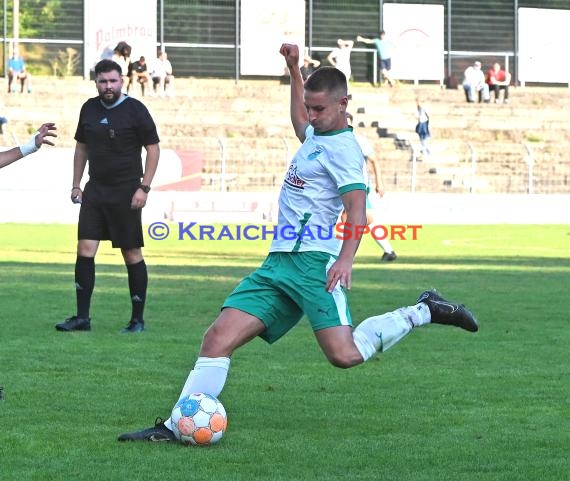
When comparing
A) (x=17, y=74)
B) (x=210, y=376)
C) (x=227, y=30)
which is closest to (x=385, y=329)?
(x=210, y=376)

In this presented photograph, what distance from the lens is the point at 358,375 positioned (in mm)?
9172

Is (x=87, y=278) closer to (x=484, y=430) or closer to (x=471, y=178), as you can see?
(x=484, y=430)

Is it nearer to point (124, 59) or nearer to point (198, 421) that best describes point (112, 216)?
point (198, 421)

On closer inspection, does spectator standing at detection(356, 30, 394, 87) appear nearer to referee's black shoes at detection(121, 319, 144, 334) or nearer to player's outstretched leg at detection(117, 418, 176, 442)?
referee's black shoes at detection(121, 319, 144, 334)

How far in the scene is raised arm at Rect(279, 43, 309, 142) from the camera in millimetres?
7664

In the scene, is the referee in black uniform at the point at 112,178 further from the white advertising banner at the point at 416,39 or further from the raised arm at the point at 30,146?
the white advertising banner at the point at 416,39

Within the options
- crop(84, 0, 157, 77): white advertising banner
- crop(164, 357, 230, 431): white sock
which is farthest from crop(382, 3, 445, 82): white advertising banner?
crop(164, 357, 230, 431): white sock

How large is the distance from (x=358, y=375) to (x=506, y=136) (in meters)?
34.6

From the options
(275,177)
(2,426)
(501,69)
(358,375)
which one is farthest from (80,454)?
(501,69)

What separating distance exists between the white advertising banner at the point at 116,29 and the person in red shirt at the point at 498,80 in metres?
11.0

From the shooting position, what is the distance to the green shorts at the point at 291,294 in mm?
7008

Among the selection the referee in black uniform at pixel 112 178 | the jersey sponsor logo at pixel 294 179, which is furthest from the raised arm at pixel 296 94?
the referee in black uniform at pixel 112 178

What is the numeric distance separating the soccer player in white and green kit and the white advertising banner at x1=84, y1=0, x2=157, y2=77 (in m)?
37.0

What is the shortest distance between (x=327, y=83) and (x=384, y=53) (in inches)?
1531
